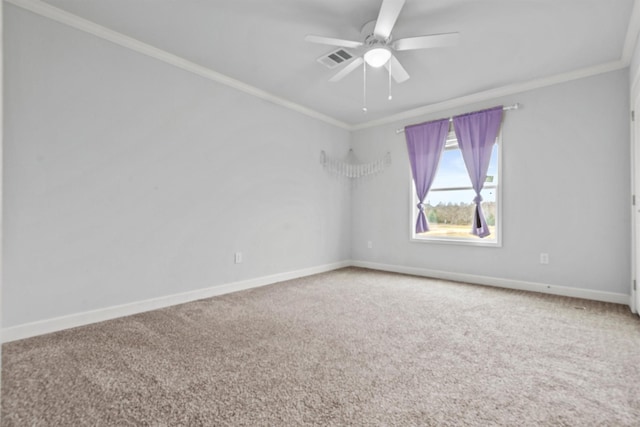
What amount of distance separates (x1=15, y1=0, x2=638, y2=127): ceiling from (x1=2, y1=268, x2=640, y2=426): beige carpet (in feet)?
7.64

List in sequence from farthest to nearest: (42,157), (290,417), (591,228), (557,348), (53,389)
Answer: (591,228), (42,157), (557,348), (53,389), (290,417)

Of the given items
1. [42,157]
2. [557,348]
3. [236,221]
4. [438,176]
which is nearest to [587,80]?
[438,176]

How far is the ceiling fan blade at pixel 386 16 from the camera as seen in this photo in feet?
6.93

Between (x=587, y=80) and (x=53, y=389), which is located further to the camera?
(x=587, y=80)

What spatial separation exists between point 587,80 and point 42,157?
488 centimetres

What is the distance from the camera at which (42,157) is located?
245 centimetres

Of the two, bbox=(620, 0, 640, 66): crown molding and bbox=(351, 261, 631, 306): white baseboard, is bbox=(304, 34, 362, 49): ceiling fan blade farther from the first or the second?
bbox=(351, 261, 631, 306): white baseboard

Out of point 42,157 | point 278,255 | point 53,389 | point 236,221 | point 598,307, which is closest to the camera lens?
point 53,389

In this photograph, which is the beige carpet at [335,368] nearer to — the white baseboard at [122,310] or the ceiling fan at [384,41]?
the white baseboard at [122,310]

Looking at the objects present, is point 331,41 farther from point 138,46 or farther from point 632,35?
point 632,35

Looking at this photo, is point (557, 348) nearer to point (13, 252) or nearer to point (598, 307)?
point (598, 307)

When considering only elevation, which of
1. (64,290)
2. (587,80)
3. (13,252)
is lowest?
(64,290)

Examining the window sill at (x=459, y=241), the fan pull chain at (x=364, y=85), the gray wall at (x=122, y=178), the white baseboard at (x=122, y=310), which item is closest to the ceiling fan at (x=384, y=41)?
the fan pull chain at (x=364, y=85)

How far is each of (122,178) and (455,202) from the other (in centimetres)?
375
